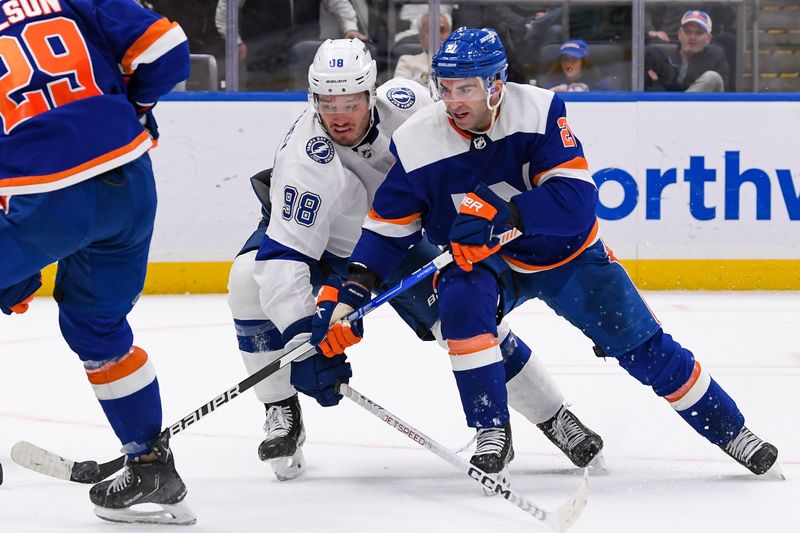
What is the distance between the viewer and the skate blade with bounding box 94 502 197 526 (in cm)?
246

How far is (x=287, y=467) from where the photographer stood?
2.83 meters

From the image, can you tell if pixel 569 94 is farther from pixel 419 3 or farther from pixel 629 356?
pixel 629 356

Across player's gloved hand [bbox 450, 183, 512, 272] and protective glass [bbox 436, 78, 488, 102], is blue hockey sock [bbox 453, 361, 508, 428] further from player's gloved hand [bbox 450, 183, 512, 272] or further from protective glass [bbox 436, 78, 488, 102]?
protective glass [bbox 436, 78, 488, 102]

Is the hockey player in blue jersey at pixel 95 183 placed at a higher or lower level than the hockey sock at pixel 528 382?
higher

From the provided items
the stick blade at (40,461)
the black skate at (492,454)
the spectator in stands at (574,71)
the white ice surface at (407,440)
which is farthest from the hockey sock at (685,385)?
the spectator in stands at (574,71)

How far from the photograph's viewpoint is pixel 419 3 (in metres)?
5.51

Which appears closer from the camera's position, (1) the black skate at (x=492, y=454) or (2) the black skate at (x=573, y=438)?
(1) the black skate at (x=492, y=454)

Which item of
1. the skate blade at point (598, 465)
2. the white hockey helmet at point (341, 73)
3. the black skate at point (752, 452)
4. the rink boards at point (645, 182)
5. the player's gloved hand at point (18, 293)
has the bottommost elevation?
the rink boards at point (645, 182)

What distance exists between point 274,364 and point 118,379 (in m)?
0.38

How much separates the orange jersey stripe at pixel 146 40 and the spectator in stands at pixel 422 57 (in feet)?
10.6

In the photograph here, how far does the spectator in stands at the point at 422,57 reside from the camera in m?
5.47

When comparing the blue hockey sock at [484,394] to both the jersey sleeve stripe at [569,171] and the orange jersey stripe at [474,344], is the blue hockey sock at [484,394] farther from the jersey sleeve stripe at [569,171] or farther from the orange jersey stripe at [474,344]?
the jersey sleeve stripe at [569,171]

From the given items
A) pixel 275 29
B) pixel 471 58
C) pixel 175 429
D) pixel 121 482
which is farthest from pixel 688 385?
pixel 275 29

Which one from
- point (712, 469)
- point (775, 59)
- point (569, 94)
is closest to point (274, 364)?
point (712, 469)
